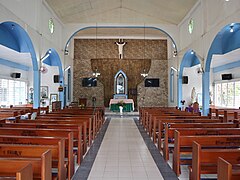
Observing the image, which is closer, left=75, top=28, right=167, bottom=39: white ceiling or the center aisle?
the center aisle

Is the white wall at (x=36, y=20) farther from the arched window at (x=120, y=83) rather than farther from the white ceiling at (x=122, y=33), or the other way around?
the arched window at (x=120, y=83)

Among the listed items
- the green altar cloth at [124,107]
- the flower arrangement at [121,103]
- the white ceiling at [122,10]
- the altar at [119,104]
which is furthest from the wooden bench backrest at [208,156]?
the green altar cloth at [124,107]

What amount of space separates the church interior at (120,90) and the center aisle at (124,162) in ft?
0.07

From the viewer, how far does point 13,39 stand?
1023cm

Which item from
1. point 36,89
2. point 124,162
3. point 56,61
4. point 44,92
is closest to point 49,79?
point 44,92

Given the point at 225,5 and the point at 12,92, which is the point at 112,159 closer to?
the point at 225,5

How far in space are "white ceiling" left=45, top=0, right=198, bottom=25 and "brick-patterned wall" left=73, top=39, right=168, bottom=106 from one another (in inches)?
195

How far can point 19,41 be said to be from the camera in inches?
418

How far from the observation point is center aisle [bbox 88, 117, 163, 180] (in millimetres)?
4215

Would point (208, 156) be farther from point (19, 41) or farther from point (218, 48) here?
point (19, 41)

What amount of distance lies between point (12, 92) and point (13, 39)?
20.4ft

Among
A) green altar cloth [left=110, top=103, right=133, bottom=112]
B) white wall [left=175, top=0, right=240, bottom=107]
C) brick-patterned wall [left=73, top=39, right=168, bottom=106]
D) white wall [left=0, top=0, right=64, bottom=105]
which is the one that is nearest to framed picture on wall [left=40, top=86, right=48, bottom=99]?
white wall [left=0, top=0, right=64, bottom=105]

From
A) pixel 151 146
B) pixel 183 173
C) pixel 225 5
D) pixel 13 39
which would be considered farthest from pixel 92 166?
pixel 13 39

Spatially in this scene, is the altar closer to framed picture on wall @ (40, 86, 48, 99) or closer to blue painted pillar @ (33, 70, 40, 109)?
framed picture on wall @ (40, 86, 48, 99)
